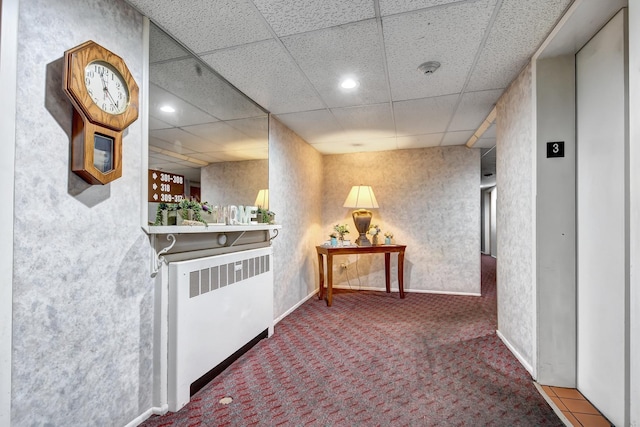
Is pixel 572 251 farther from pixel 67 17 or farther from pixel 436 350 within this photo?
pixel 67 17

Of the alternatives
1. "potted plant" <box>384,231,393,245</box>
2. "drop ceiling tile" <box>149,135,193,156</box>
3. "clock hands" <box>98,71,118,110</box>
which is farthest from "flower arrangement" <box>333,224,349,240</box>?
"clock hands" <box>98,71,118,110</box>

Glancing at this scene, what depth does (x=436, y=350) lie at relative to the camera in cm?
247

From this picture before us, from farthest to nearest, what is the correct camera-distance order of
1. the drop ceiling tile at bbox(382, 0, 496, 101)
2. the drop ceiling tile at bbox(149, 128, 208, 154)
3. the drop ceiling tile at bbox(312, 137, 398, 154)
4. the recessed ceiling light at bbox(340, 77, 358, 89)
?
1. the drop ceiling tile at bbox(312, 137, 398, 154)
2. the recessed ceiling light at bbox(340, 77, 358, 89)
3. the drop ceiling tile at bbox(149, 128, 208, 154)
4. the drop ceiling tile at bbox(382, 0, 496, 101)

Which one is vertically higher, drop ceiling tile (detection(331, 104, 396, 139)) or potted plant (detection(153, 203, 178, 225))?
drop ceiling tile (detection(331, 104, 396, 139))

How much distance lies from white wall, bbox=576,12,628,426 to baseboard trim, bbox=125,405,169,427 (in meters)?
2.34

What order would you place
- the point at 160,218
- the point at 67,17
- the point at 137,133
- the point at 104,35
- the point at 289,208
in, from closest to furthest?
the point at 67,17 → the point at 104,35 → the point at 137,133 → the point at 160,218 → the point at 289,208

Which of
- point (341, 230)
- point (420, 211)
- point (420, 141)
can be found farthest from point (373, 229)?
point (420, 141)

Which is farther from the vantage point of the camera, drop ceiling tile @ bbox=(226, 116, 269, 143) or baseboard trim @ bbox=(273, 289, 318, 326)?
baseboard trim @ bbox=(273, 289, 318, 326)

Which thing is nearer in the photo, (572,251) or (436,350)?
(572,251)

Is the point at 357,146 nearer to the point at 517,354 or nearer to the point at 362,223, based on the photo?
the point at 362,223

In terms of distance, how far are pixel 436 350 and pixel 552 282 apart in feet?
3.36

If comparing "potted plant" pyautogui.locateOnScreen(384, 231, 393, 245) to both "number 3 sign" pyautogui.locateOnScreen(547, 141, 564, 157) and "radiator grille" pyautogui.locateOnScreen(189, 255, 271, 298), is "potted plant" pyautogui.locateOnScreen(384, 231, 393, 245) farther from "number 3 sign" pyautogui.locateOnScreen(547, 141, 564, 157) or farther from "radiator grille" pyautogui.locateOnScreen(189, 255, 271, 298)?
"number 3 sign" pyautogui.locateOnScreen(547, 141, 564, 157)

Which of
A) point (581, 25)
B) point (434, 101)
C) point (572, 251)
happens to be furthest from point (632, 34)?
point (434, 101)

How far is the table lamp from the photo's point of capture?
4.39 metres
